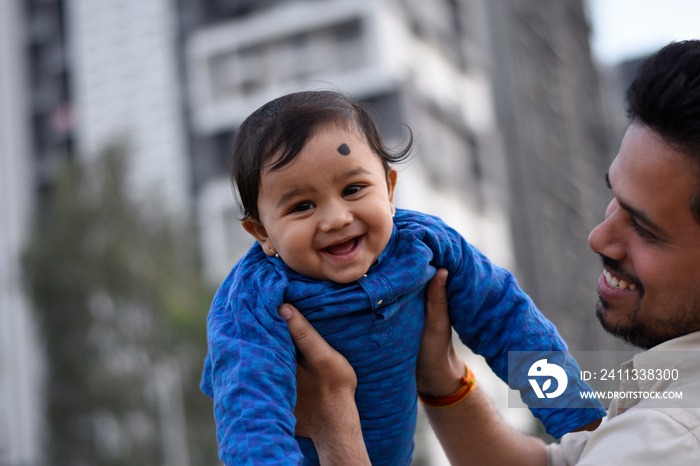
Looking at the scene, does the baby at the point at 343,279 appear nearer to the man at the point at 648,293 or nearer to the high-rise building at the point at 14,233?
the man at the point at 648,293

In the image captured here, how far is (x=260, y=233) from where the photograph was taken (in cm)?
198

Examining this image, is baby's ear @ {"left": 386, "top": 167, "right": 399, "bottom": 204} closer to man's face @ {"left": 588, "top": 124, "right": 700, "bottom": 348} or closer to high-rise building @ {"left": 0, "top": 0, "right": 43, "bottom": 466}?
man's face @ {"left": 588, "top": 124, "right": 700, "bottom": 348}

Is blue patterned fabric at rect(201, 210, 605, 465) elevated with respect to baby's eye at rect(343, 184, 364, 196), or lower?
lower

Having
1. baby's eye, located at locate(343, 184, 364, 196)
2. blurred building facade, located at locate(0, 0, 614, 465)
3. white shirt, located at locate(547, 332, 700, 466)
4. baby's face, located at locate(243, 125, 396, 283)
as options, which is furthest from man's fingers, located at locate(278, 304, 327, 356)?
blurred building facade, located at locate(0, 0, 614, 465)

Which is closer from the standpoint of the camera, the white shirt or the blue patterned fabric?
the white shirt

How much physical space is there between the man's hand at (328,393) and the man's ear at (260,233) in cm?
19

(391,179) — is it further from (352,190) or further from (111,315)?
(111,315)

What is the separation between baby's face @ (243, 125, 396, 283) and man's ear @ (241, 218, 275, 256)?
6 centimetres

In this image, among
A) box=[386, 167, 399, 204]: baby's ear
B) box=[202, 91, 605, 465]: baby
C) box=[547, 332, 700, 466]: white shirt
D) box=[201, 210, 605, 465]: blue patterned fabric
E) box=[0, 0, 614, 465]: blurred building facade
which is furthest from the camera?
box=[0, 0, 614, 465]: blurred building facade

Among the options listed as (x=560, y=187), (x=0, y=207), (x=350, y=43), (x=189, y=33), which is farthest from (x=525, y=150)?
(x=0, y=207)

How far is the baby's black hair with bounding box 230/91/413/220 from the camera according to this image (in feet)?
6.03

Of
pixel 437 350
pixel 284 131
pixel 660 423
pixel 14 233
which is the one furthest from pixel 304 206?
pixel 14 233

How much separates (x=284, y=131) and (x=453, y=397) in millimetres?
797

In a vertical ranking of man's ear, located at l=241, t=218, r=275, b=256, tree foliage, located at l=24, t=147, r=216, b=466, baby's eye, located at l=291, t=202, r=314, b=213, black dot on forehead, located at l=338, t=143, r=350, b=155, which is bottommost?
tree foliage, located at l=24, t=147, r=216, b=466
